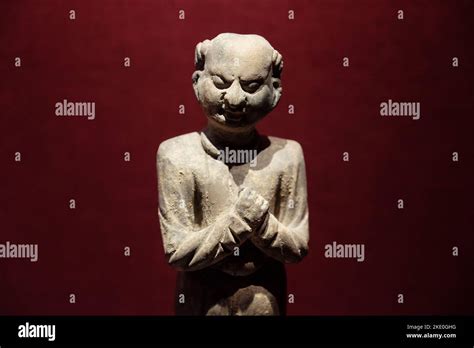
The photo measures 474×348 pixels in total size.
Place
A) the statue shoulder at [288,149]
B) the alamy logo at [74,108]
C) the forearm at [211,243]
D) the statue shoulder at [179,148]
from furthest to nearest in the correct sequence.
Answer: the alamy logo at [74,108]
the statue shoulder at [288,149]
the statue shoulder at [179,148]
the forearm at [211,243]

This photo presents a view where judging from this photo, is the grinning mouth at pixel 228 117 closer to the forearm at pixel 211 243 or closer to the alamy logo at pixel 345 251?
the forearm at pixel 211 243

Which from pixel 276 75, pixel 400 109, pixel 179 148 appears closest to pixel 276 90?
pixel 276 75

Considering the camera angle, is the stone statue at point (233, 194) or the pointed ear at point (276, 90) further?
the pointed ear at point (276, 90)

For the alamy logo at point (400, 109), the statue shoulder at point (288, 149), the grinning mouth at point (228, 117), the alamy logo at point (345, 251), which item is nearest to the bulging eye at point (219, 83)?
the grinning mouth at point (228, 117)

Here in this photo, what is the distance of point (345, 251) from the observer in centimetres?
620

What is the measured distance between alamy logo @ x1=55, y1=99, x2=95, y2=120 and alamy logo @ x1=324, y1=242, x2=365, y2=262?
69.8 inches

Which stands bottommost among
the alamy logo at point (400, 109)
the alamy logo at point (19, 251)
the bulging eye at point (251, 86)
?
the alamy logo at point (19, 251)

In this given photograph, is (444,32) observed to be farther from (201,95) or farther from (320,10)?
(201,95)

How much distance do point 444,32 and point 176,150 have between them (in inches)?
82.5

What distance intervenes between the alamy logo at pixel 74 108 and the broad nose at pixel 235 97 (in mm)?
1528

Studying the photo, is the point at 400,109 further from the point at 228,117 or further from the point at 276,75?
the point at 228,117

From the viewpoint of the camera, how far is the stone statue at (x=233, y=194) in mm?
4781

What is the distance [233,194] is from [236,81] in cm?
59

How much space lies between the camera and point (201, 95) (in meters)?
4.92
